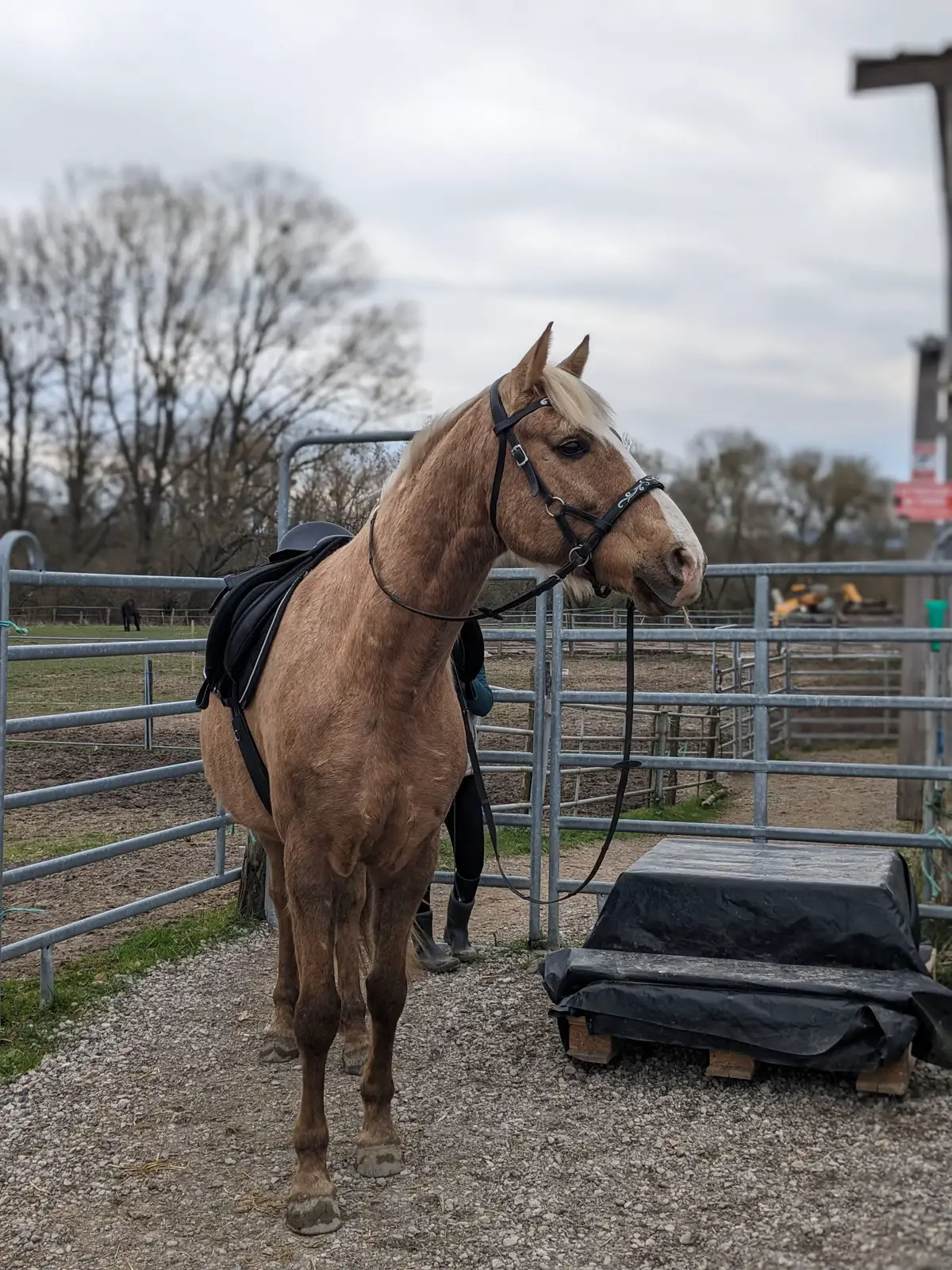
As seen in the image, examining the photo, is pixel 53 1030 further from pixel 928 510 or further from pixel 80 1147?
pixel 928 510

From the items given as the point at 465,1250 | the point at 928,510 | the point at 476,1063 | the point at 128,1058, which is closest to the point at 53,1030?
the point at 128,1058

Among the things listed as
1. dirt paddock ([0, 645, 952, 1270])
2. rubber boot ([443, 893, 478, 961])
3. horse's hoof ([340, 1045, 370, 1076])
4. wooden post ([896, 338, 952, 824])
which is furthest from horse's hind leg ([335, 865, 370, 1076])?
wooden post ([896, 338, 952, 824])

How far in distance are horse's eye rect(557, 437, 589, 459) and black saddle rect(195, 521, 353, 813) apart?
3.91 feet

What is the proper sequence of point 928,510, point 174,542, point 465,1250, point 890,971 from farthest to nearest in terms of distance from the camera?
1. point 174,542
2. point 890,971
3. point 465,1250
4. point 928,510

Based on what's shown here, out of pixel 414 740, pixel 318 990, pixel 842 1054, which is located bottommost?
pixel 842 1054

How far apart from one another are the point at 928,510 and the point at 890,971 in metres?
2.41

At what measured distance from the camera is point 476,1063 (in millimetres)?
3857

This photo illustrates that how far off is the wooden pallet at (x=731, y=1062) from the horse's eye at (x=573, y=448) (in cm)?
210

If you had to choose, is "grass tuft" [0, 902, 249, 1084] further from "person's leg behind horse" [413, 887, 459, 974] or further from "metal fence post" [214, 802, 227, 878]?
"person's leg behind horse" [413, 887, 459, 974]

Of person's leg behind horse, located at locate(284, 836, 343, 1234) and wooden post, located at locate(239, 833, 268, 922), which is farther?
wooden post, located at locate(239, 833, 268, 922)

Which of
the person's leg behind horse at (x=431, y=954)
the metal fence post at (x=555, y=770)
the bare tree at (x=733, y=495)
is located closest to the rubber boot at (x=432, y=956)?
the person's leg behind horse at (x=431, y=954)

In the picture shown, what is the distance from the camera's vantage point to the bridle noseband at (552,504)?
2.53 m

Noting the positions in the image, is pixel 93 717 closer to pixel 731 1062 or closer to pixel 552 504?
pixel 552 504

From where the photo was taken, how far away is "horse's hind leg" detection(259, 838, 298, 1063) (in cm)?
404
